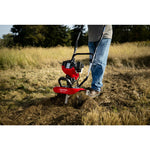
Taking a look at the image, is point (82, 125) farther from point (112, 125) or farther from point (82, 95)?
point (82, 95)

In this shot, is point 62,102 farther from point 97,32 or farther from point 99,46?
point 97,32

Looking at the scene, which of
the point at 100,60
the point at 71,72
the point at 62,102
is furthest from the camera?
the point at 100,60

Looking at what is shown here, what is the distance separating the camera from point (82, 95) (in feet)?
6.84

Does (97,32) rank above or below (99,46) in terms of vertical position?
above

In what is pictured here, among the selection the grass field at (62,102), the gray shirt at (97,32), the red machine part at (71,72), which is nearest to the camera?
the grass field at (62,102)

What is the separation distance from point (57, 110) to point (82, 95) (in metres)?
0.46

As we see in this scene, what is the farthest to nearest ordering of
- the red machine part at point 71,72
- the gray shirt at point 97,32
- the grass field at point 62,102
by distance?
the gray shirt at point 97,32 → the red machine part at point 71,72 → the grass field at point 62,102

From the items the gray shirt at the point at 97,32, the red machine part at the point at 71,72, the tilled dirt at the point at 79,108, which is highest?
the gray shirt at the point at 97,32

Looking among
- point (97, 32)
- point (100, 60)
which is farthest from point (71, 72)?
point (97, 32)

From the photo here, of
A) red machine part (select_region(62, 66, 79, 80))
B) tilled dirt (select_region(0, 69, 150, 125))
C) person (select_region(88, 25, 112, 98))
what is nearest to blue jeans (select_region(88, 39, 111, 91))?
person (select_region(88, 25, 112, 98))

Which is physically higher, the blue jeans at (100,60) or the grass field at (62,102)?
the blue jeans at (100,60)

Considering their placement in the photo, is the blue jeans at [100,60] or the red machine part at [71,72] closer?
the red machine part at [71,72]

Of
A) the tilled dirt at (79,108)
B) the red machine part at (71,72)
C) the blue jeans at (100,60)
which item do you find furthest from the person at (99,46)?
the red machine part at (71,72)

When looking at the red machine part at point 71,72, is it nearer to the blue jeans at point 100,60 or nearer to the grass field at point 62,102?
the grass field at point 62,102
